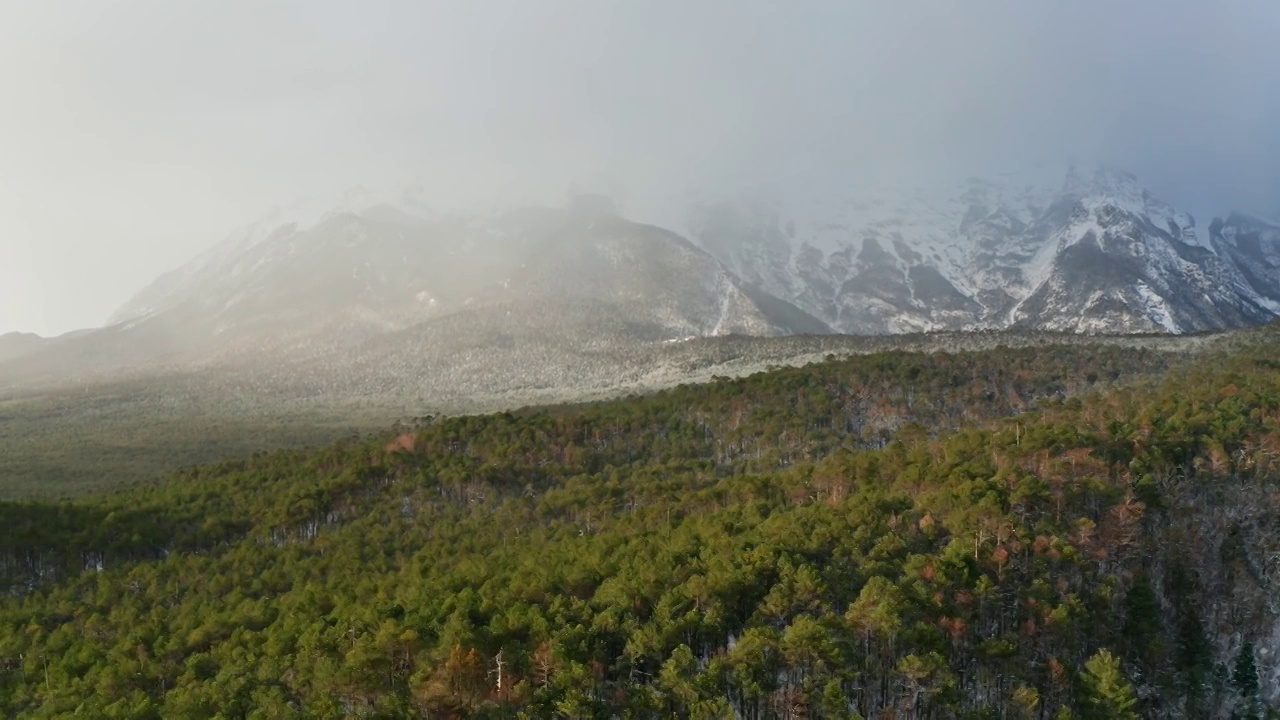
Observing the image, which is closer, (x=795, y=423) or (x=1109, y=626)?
(x=1109, y=626)

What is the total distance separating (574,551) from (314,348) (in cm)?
13016

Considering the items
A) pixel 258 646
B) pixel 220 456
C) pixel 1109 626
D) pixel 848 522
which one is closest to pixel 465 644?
pixel 258 646

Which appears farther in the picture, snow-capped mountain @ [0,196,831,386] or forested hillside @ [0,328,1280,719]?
snow-capped mountain @ [0,196,831,386]

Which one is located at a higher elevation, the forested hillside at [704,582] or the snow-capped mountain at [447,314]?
the snow-capped mountain at [447,314]

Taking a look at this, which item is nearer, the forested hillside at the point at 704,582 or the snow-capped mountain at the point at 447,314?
the forested hillside at the point at 704,582

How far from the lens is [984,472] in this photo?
4438cm

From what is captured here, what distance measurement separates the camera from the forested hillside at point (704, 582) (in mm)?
30797

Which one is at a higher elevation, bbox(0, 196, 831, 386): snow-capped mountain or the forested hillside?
bbox(0, 196, 831, 386): snow-capped mountain

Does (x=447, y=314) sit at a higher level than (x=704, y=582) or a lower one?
higher

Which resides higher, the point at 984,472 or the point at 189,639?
the point at 984,472

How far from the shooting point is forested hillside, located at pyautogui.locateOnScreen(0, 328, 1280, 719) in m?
30.8

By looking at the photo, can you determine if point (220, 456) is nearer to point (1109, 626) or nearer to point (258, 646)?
point (258, 646)

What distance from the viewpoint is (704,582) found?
3388cm

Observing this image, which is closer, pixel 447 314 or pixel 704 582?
pixel 704 582
